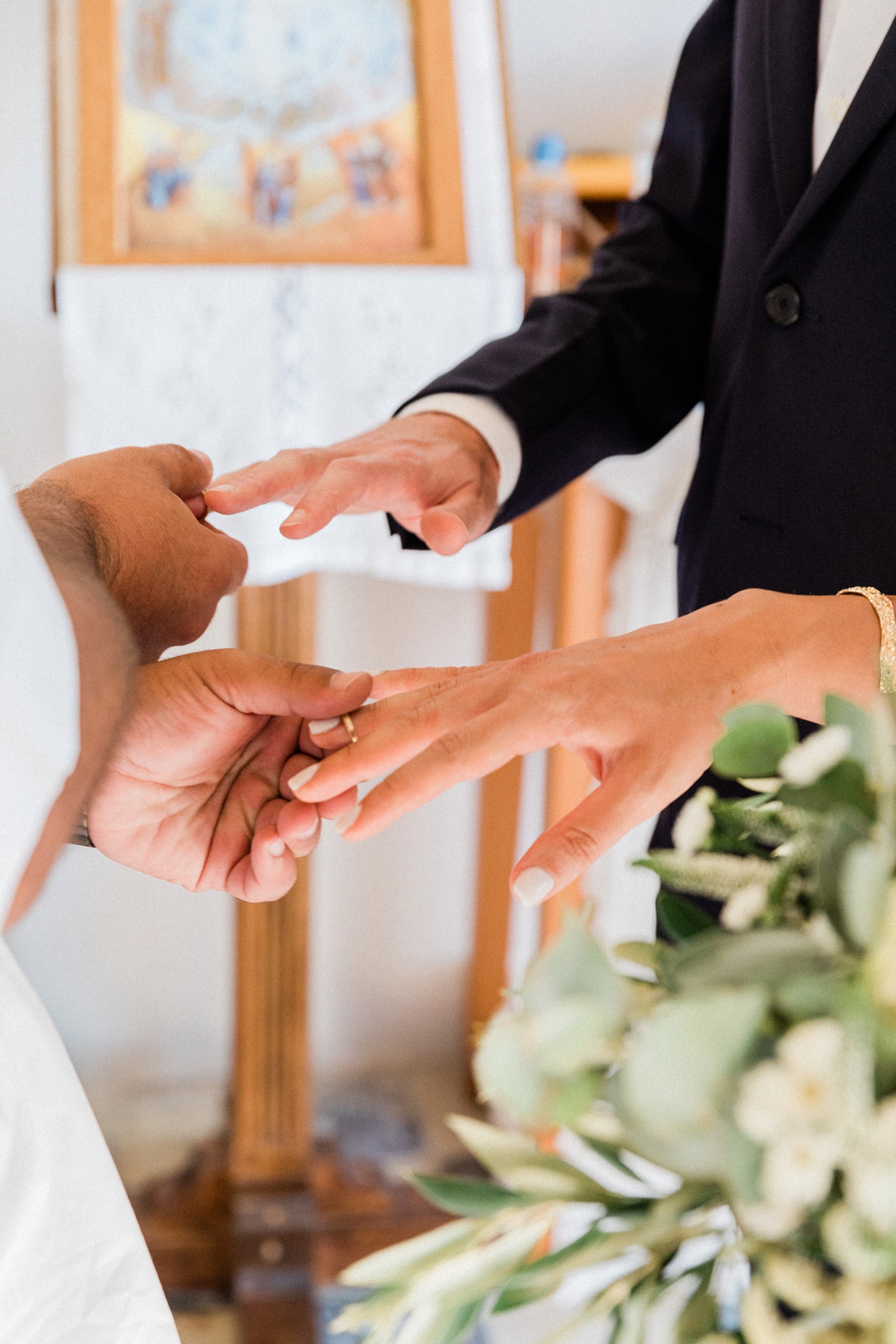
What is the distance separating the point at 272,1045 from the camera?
199cm

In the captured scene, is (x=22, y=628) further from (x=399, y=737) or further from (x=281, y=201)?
(x=281, y=201)

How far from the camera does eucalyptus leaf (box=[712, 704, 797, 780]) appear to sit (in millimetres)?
365

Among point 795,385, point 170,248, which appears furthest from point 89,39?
point 795,385

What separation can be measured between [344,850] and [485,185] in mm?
1236

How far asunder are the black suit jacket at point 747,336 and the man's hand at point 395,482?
6 centimetres

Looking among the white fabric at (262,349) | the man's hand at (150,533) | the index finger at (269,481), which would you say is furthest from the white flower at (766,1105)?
the white fabric at (262,349)

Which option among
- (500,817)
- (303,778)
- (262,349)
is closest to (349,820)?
(303,778)

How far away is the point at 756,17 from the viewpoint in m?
0.99

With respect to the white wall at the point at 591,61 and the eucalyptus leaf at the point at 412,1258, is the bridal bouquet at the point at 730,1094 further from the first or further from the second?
the white wall at the point at 591,61

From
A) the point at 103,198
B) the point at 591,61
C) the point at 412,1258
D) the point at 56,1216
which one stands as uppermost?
the point at 591,61

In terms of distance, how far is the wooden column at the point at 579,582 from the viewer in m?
1.91

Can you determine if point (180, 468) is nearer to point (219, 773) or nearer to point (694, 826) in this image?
A: point (219, 773)

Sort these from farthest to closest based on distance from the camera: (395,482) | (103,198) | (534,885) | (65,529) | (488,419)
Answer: (103,198)
(488,419)
(395,482)
(65,529)
(534,885)

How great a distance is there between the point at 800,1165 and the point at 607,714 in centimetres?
32
